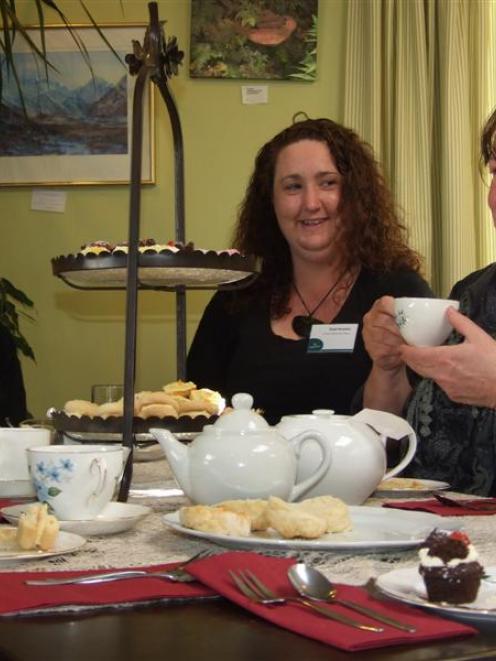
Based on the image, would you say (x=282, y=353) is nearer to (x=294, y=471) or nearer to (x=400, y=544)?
(x=294, y=471)

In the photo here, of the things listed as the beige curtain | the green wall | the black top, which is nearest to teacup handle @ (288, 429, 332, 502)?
the black top

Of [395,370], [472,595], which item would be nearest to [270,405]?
[395,370]

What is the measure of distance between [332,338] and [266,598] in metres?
1.76

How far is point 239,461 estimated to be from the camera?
102 centimetres

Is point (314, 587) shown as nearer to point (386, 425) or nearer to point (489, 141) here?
point (386, 425)

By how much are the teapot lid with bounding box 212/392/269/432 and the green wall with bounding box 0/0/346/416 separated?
2.44m

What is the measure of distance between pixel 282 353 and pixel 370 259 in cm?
34

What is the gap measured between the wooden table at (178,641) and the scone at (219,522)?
8.1 inches

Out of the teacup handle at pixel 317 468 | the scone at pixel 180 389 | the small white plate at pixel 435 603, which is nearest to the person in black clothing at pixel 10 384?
the scone at pixel 180 389

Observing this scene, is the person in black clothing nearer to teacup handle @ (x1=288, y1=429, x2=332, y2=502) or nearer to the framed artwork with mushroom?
the framed artwork with mushroom

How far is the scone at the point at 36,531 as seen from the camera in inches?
34.4

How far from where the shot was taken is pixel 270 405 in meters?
2.39

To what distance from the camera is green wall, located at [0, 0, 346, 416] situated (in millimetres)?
3512

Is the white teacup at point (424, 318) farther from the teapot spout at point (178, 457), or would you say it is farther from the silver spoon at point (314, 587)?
the silver spoon at point (314, 587)
